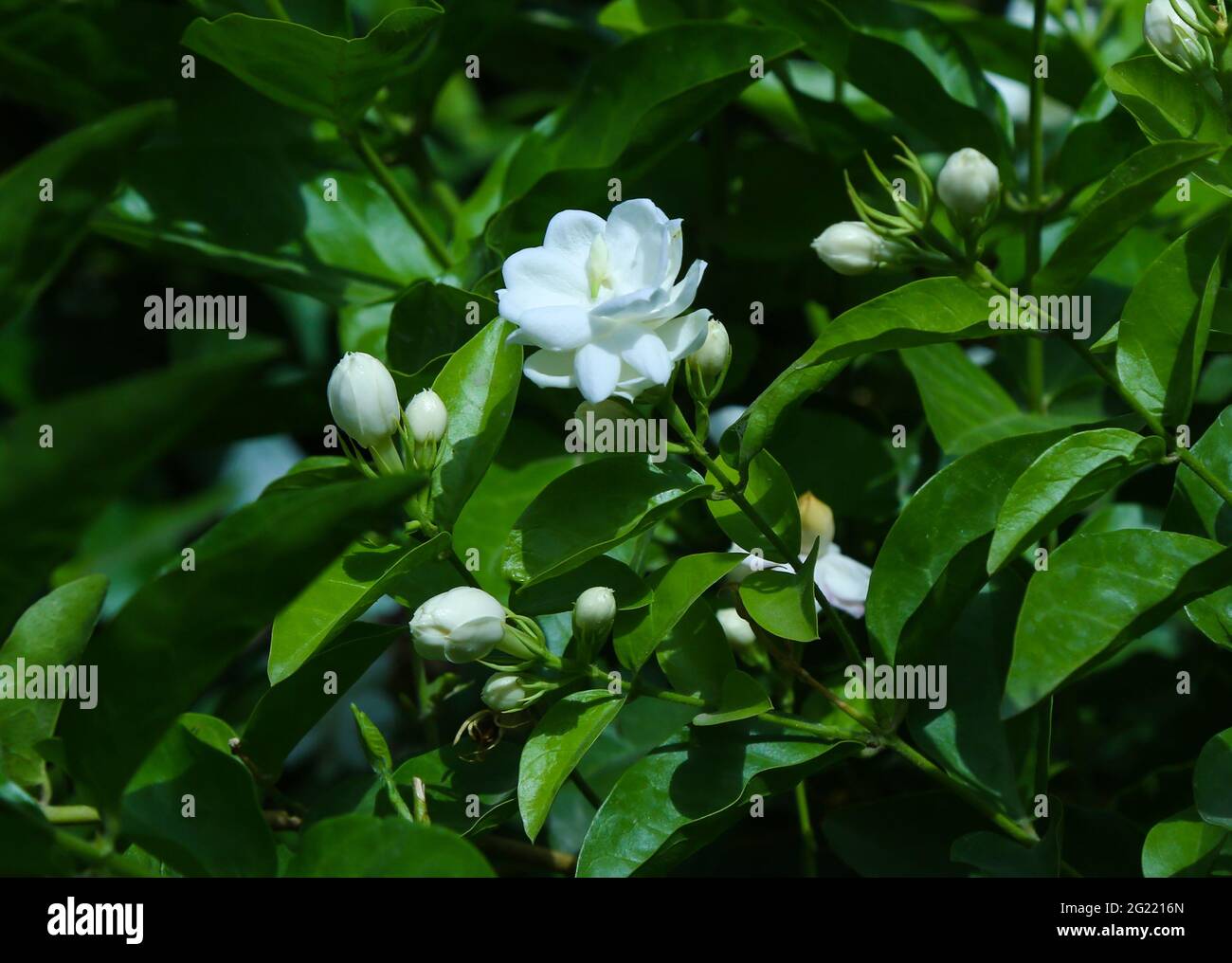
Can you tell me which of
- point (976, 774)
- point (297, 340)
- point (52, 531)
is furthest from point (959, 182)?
point (297, 340)

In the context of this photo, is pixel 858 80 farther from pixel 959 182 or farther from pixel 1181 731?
pixel 1181 731

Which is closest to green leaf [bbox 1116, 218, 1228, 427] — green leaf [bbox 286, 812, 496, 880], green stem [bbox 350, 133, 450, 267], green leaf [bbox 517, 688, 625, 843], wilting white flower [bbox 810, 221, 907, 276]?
wilting white flower [bbox 810, 221, 907, 276]

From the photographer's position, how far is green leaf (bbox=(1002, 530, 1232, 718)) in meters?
0.62

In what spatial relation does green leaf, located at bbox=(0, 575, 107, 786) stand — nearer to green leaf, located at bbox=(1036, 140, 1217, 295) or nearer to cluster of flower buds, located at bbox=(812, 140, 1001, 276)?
cluster of flower buds, located at bbox=(812, 140, 1001, 276)

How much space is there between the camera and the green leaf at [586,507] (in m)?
0.72

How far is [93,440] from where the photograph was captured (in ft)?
1.54

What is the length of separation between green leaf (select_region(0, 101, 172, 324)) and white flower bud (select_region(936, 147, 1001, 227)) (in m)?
0.45

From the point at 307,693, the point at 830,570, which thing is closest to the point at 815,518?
the point at 830,570

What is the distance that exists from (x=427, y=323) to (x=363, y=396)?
19 centimetres

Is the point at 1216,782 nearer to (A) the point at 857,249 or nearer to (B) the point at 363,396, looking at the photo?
(A) the point at 857,249

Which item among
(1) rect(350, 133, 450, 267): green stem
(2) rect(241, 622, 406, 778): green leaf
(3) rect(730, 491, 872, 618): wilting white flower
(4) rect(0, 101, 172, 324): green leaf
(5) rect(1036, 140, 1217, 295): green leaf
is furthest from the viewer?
(1) rect(350, 133, 450, 267): green stem
